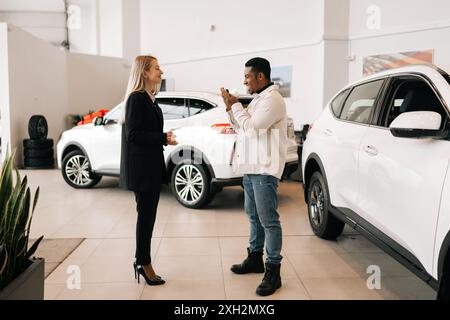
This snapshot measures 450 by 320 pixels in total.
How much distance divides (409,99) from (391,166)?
1.93 feet

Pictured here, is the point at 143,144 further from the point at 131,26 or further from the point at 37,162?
the point at 131,26

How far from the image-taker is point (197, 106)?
555 cm

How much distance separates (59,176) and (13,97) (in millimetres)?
2487

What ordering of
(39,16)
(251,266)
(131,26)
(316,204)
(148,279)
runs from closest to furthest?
(148,279)
(251,266)
(316,204)
(131,26)
(39,16)

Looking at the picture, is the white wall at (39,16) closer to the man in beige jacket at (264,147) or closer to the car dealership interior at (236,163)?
the car dealership interior at (236,163)

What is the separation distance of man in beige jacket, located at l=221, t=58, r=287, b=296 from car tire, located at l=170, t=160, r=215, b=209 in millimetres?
2466

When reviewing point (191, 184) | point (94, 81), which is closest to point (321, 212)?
point (191, 184)

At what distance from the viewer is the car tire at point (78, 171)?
22.3 ft

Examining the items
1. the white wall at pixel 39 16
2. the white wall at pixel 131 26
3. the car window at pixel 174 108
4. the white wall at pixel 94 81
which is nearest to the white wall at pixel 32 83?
the white wall at pixel 94 81

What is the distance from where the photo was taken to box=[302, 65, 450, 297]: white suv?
205cm

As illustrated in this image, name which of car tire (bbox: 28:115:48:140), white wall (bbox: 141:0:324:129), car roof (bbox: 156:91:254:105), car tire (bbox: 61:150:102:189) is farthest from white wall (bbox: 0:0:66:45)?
car roof (bbox: 156:91:254:105)

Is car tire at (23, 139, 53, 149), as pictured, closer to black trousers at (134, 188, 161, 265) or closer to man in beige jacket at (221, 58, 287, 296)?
black trousers at (134, 188, 161, 265)

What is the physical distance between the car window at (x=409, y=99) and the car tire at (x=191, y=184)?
278cm
